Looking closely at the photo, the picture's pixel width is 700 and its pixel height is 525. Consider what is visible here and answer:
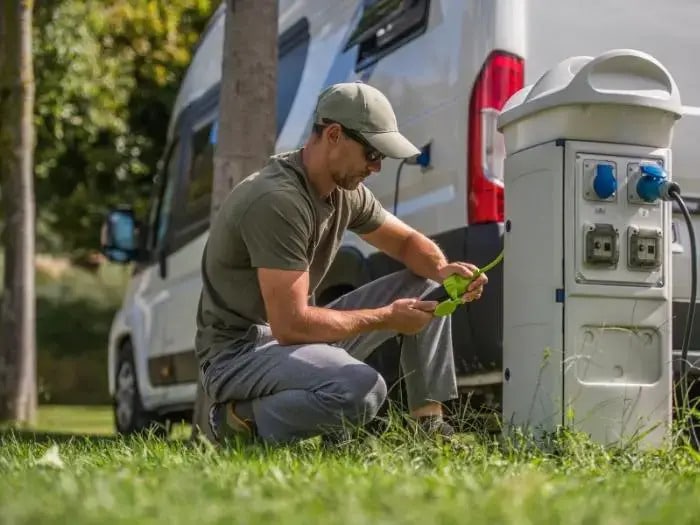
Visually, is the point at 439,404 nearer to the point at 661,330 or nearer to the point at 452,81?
the point at 661,330

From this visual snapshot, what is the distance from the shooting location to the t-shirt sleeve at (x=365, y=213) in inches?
213

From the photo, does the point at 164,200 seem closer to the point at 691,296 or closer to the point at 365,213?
the point at 365,213

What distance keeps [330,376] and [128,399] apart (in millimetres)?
5235

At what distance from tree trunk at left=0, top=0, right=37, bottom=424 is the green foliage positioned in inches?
78.6

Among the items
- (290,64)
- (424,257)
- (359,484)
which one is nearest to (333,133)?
(424,257)

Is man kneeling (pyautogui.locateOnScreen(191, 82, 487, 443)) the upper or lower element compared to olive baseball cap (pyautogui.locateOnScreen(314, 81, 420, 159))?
lower

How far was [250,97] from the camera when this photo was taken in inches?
270

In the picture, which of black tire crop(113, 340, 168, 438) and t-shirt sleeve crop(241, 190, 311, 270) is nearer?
t-shirt sleeve crop(241, 190, 311, 270)

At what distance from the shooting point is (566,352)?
487 centimetres

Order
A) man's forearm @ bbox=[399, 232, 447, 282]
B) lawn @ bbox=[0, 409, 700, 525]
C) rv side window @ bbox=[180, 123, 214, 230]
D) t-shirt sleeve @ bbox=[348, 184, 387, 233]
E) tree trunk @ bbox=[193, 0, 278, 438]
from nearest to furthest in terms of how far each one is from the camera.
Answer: lawn @ bbox=[0, 409, 700, 525]
man's forearm @ bbox=[399, 232, 447, 282]
t-shirt sleeve @ bbox=[348, 184, 387, 233]
tree trunk @ bbox=[193, 0, 278, 438]
rv side window @ bbox=[180, 123, 214, 230]

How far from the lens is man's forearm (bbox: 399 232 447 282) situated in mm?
5289

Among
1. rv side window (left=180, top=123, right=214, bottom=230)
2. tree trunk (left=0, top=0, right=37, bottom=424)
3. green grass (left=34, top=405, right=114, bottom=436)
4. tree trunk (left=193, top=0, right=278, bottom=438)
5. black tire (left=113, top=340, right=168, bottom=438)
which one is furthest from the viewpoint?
tree trunk (left=0, top=0, right=37, bottom=424)

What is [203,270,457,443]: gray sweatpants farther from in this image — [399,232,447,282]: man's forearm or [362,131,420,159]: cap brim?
[362,131,420,159]: cap brim

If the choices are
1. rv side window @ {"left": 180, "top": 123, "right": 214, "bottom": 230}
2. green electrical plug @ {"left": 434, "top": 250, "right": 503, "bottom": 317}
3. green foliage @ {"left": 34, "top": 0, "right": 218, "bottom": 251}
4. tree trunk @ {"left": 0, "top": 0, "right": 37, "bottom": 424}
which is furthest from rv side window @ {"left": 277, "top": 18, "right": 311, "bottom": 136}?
green foliage @ {"left": 34, "top": 0, "right": 218, "bottom": 251}
